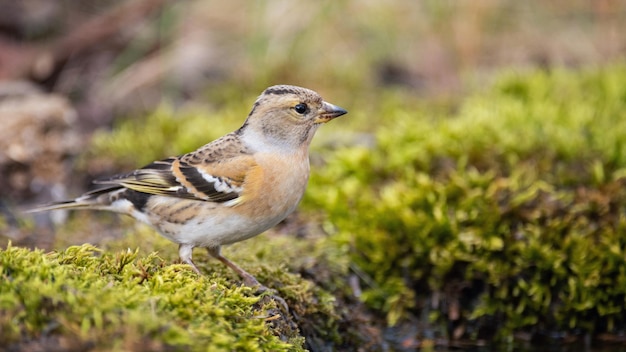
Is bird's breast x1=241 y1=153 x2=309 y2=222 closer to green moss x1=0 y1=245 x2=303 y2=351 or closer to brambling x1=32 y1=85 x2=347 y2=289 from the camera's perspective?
brambling x1=32 y1=85 x2=347 y2=289

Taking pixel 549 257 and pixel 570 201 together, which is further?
pixel 570 201

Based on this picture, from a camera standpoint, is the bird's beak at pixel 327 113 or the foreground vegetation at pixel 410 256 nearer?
the foreground vegetation at pixel 410 256

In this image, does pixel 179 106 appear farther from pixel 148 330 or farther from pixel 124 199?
pixel 148 330

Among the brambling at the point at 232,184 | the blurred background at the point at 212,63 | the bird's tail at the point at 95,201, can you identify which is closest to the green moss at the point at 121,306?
the brambling at the point at 232,184

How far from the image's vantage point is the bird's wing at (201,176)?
16.0ft

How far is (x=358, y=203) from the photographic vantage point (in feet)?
21.2

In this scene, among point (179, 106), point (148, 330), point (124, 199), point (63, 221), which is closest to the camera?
point (148, 330)

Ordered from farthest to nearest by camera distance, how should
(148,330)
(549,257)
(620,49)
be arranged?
1. (620,49)
2. (549,257)
3. (148,330)

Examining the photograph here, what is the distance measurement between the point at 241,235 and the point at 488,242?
7.00ft

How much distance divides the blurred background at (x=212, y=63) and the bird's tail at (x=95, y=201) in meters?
0.91

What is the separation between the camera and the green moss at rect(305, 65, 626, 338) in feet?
19.1

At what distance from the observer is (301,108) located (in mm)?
5156

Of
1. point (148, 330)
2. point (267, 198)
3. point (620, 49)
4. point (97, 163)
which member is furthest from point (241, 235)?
point (620, 49)

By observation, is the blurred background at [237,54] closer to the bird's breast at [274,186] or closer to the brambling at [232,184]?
the brambling at [232,184]
